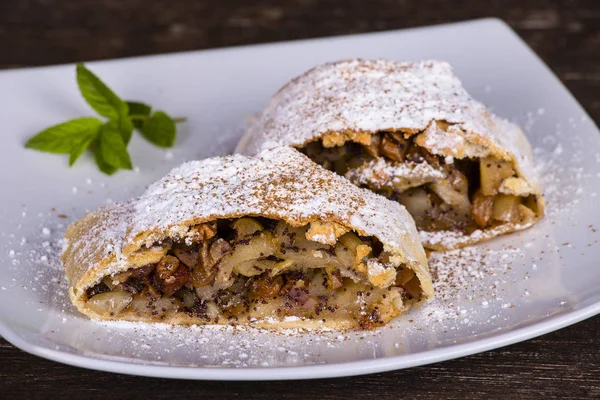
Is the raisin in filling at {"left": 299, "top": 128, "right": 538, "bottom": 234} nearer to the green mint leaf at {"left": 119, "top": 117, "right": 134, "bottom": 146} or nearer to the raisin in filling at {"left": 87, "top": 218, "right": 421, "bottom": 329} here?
the raisin in filling at {"left": 87, "top": 218, "right": 421, "bottom": 329}

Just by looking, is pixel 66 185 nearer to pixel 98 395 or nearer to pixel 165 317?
pixel 165 317

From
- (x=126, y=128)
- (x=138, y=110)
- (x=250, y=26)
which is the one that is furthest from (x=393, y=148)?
(x=250, y=26)

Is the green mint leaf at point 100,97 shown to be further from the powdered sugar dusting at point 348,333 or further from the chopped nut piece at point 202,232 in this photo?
the chopped nut piece at point 202,232

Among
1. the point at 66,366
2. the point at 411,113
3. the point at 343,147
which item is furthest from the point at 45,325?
the point at 411,113

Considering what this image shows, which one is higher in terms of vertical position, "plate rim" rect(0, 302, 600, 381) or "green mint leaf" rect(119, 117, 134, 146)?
"green mint leaf" rect(119, 117, 134, 146)

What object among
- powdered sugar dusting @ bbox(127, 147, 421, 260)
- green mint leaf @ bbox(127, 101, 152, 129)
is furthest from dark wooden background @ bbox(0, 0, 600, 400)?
powdered sugar dusting @ bbox(127, 147, 421, 260)

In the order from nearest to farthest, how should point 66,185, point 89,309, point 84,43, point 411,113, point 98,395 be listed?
point 98,395, point 89,309, point 411,113, point 66,185, point 84,43

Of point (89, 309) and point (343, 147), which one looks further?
point (343, 147)
